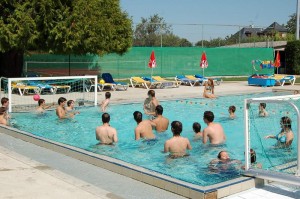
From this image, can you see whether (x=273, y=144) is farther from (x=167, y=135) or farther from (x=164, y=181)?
(x=164, y=181)

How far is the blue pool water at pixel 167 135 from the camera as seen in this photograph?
8016mm

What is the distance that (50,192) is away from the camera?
5883mm

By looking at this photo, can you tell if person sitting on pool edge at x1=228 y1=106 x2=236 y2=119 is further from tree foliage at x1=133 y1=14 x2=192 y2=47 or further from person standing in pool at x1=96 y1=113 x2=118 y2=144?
tree foliage at x1=133 y1=14 x2=192 y2=47

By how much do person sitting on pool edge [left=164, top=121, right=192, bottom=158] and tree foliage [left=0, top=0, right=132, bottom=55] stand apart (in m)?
12.6

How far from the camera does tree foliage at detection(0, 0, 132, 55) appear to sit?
757 inches

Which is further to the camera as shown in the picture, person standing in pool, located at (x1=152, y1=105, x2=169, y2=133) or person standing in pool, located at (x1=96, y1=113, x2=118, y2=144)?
person standing in pool, located at (x1=152, y1=105, x2=169, y2=133)

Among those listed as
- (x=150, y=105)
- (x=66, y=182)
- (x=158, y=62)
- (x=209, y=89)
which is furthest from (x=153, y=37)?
(x=66, y=182)

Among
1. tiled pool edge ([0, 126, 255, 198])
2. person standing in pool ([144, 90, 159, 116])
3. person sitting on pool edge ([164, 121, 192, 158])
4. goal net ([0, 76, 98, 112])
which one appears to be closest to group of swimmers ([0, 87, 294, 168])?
person sitting on pool edge ([164, 121, 192, 158])

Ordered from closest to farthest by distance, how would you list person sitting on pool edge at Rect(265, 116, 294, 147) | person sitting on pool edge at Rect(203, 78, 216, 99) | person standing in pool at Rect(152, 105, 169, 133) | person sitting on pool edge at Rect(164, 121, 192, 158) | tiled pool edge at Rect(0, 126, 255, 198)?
1. tiled pool edge at Rect(0, 126, 255, 198)
2. person sitting on pool edge at Rect(164, 121, 192, 158)
3. person sitting on pool edge at Rect(265, 116, 294, 147)
4. person standing in pool at Rect(152, 105, 169, 133)
5. person sitting on pool edge at Rect(203, 78, 216, 99)

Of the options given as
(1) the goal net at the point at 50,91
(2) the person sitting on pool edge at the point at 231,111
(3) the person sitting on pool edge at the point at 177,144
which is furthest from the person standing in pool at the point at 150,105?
(3) the person sitting on pool edge at the point at 177,144

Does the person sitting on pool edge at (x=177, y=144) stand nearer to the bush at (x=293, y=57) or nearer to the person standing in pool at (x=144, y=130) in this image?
the person standing in pool at (x=144, y=130)

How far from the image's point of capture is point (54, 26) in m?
19.7

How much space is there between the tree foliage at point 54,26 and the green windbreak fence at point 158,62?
4.46 metres

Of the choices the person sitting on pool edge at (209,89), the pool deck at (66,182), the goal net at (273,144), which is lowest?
the pool deck at (66,182)
